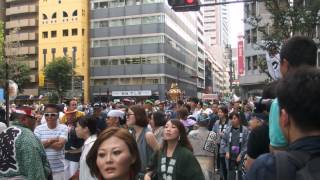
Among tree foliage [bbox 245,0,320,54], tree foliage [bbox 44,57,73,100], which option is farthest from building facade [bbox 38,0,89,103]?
tree foliage [bbox 245,0,320,54]

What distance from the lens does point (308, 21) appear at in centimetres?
1355

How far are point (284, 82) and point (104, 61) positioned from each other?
79802mm

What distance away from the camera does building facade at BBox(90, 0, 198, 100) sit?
7750cm

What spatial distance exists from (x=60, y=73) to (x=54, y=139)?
6508 centimetres

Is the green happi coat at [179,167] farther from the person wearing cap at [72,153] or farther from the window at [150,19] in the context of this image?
the window at [150,19]

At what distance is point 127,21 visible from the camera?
79938 mm

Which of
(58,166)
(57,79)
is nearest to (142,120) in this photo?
(58,166)

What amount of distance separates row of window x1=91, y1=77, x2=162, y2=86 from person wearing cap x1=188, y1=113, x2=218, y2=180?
67.8 metres

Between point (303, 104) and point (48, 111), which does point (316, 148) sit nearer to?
point (303, 104)

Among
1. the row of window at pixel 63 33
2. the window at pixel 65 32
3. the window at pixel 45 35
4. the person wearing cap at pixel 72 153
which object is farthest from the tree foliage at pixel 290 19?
the window at pixel 45 35

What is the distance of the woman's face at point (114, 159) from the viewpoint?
285 cm

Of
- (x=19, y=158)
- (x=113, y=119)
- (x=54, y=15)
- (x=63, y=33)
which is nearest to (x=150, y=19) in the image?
(x=63, y=33)

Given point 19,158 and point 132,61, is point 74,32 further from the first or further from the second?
point 19,158

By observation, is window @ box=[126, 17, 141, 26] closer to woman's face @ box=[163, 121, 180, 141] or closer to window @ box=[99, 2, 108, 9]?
window @ box=[99, 2, 108, 9]
